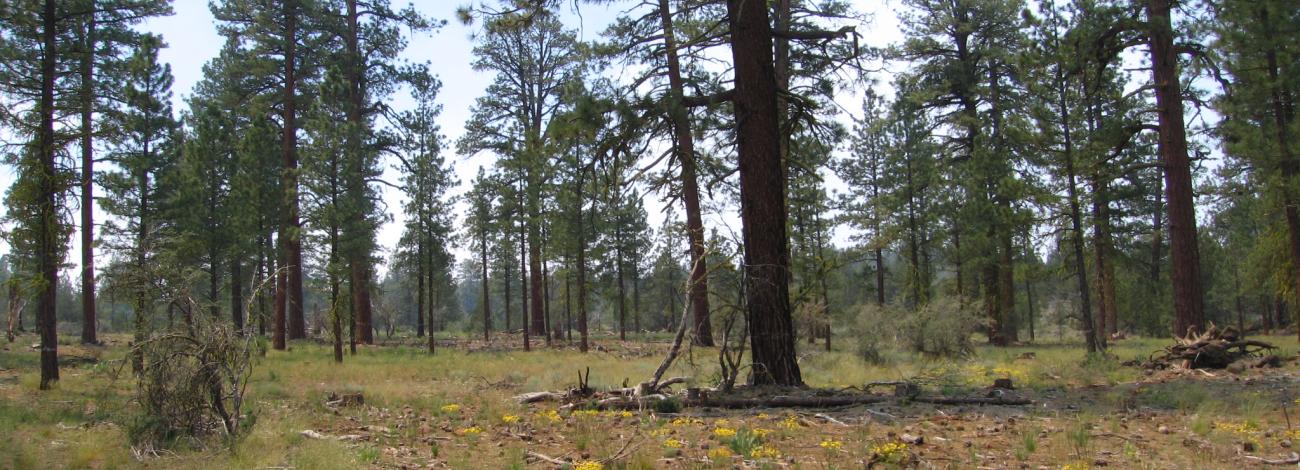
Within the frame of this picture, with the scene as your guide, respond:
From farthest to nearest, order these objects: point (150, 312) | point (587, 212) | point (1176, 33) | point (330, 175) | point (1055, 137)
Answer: point (587, 212) < point (330, 175) < point (1055, 137) < point (1176, 33) < point (150, 312)

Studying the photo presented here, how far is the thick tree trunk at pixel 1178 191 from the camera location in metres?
13.1

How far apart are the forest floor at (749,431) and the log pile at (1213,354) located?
464mm

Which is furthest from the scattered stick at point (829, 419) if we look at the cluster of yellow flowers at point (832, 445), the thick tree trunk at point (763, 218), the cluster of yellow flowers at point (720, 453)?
the thick tree trunk at point (763, 218)

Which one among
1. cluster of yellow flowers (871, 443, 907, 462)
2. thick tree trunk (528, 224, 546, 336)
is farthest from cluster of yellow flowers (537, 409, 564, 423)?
thick tree trunk (528, 224, 546, 336)

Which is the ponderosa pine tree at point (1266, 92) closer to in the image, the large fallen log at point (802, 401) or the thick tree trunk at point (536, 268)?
the large fallen log at point (802, 401)

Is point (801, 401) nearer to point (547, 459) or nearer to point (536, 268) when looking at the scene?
point (547, 459)

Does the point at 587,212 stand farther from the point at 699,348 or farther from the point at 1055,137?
the point at 1055,137

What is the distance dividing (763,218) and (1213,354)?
7452mm

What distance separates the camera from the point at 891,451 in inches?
Answer: 191

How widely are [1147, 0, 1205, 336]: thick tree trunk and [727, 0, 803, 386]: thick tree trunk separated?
9.01 meters

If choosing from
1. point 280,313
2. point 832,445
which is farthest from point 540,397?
point 280,313

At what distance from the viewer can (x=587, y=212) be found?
83.0 ft

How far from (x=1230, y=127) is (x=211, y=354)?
18.9m

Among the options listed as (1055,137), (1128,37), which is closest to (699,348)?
(1055,137)
